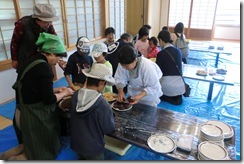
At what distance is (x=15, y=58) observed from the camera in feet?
8.09

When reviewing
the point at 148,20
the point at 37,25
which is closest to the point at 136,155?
the point at 37,25

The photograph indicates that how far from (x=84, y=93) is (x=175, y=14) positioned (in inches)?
322

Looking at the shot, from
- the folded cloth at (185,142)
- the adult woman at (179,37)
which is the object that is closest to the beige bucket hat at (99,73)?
the folded cloth at (185,142)

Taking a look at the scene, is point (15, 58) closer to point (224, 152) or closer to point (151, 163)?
point (151, 163)

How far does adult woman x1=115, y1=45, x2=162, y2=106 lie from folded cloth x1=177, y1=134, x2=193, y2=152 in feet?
2.04

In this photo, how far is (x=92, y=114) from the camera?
140 cm

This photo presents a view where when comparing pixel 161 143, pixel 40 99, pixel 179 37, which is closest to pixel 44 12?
pixel 40 99

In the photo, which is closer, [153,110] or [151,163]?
[151,163]

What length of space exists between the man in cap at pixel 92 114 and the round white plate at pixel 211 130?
2.33 ft

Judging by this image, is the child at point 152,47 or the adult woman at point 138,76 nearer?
the adult woman at point 138,76

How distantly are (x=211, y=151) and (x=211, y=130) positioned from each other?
0.23 m

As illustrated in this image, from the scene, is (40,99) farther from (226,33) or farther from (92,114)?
(226,33)

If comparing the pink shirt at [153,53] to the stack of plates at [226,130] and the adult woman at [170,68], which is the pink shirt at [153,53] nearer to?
the adult woman at [170,68]

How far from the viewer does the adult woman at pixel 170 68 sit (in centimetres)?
280
